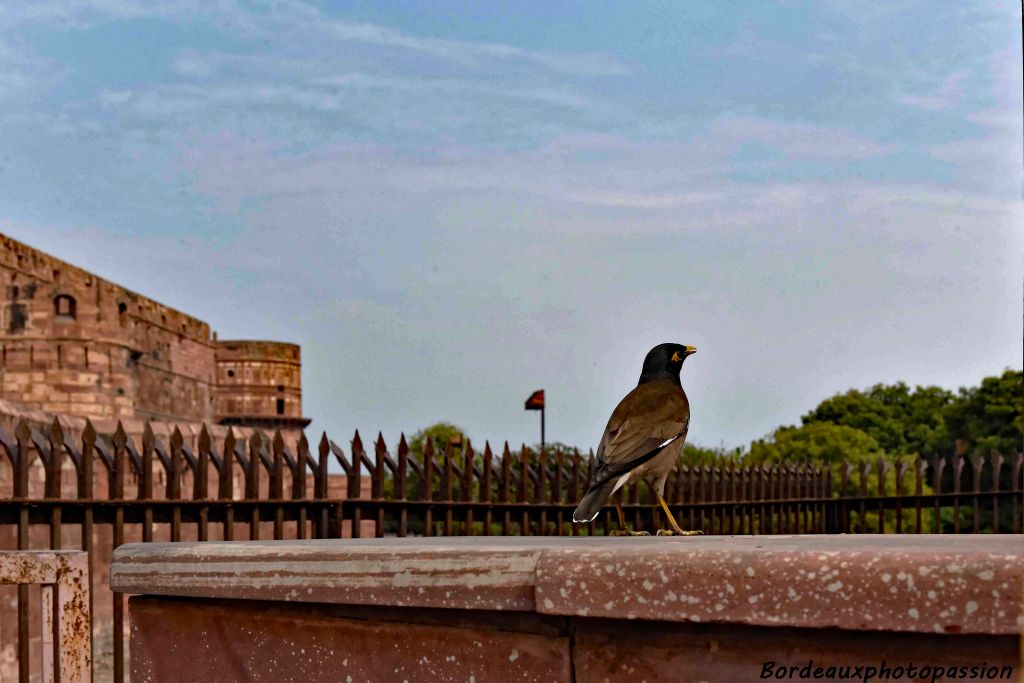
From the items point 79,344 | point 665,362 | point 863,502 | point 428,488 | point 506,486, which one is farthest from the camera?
point 79,344

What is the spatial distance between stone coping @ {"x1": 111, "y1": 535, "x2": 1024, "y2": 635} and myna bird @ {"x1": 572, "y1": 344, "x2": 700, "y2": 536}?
203 centimetres

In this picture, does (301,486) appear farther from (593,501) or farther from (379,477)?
(593,501)

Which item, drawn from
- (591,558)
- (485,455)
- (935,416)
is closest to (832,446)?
(935,416)

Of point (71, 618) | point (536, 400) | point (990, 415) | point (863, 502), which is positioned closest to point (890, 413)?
point (990, 415)

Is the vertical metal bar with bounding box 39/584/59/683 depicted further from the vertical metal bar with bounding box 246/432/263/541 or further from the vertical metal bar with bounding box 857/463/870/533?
the vertical metal bar with bounding box 857/463/870/533

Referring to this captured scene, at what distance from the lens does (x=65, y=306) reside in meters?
36.4

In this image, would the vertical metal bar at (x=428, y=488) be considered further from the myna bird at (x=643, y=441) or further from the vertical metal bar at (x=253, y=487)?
the myna bird at (x=643, y=441)

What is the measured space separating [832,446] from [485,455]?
1495 inches

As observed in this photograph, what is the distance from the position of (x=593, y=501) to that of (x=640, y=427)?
1.86ft

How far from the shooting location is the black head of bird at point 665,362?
583 cm

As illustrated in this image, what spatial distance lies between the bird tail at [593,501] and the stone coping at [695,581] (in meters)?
1.70

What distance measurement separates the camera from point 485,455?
8570 millimetres

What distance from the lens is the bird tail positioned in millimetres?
4660

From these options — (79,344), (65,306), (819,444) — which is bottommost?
(819,444)
